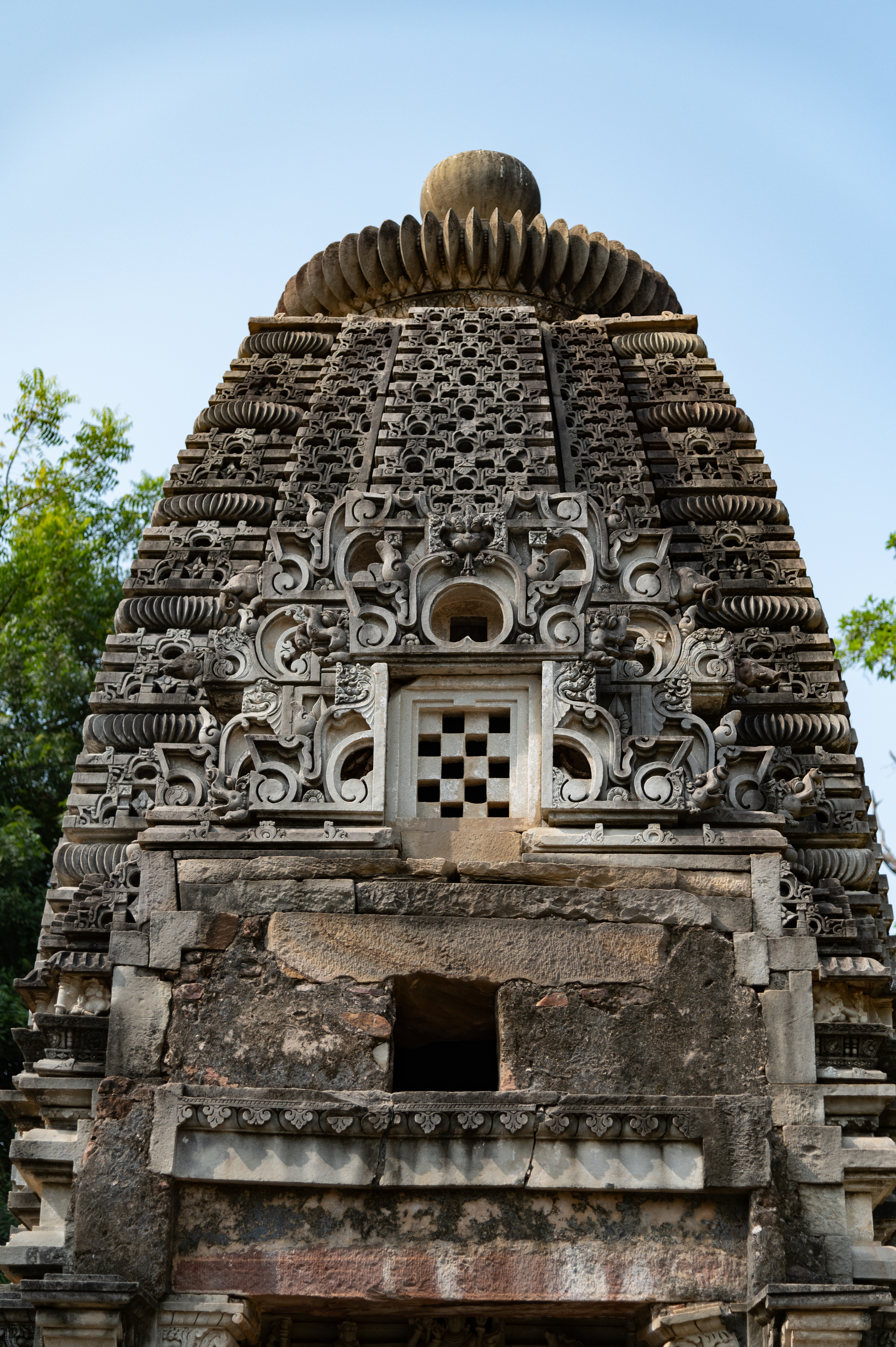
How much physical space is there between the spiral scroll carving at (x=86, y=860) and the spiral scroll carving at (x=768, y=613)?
367 centimetres

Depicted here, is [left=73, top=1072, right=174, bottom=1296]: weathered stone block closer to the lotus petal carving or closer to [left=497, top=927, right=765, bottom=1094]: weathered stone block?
[left=497, top=927, right=765, bottom=1094]: weathered stone block

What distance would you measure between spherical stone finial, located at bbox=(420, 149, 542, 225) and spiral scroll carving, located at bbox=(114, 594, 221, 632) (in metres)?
4.91

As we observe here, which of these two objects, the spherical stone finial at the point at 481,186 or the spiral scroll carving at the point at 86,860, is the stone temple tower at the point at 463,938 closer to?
the spiral scroll carving at the point at 86,860

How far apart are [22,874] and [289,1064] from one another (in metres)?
9.33

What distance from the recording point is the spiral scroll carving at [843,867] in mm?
8680

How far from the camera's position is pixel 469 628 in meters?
8.85

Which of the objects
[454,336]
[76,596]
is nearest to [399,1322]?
[454,336]

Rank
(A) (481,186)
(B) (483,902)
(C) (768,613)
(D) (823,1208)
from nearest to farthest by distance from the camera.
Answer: (D) (823,1208), (B) (483,902), (C) (768,613), (A) (481,186)

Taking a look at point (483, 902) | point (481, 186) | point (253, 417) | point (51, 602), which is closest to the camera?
point (483, 902)

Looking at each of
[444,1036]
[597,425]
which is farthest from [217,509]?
[444,1036]

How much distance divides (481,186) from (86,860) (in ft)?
22.7

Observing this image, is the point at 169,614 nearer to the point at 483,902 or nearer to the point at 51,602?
the point at 483,902

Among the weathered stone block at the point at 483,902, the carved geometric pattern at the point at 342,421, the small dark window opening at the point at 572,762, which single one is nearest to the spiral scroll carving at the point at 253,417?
the carved geometric pattern at the point at 342,421

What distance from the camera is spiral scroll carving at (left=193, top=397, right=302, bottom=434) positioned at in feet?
35.2
